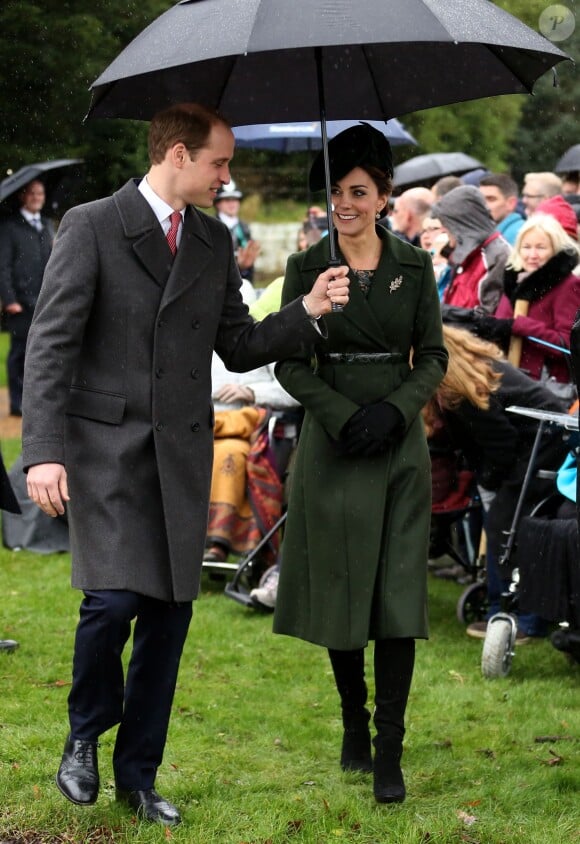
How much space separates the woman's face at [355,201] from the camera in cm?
510

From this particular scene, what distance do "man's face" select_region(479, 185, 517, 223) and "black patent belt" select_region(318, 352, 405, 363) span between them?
238 inches

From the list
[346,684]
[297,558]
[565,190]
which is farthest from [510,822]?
[565,190]

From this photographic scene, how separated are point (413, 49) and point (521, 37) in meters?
0.75

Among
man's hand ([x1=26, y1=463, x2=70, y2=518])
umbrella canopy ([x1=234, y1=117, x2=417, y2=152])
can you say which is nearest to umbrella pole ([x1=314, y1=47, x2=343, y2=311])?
man's hand ([x1=26, y1=463, x2=70, y2=518])

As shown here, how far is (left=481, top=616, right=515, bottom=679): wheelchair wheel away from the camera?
6.82m

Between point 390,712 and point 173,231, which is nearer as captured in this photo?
point 173,231

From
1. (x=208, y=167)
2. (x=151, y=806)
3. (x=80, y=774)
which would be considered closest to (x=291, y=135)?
(x=208, y=167)

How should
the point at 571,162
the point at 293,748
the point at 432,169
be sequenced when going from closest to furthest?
the point at 293,748
the point at 571,162
the point at 432,169

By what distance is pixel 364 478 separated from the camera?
16.8 ft

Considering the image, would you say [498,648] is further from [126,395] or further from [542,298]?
[126,395]

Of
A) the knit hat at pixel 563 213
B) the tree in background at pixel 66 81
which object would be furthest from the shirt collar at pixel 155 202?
the tree in background at pixel 66 81

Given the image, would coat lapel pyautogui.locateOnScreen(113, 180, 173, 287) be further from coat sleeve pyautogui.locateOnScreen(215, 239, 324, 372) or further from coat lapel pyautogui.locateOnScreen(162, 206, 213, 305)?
coat sleeve pyautogui.locateOnScreen(215, 239, 324, 372)

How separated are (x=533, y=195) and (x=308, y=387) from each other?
6.98 m

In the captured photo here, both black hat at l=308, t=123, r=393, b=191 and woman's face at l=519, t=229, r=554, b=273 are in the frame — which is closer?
black hat at l=308, t=123, r=393, b=191
